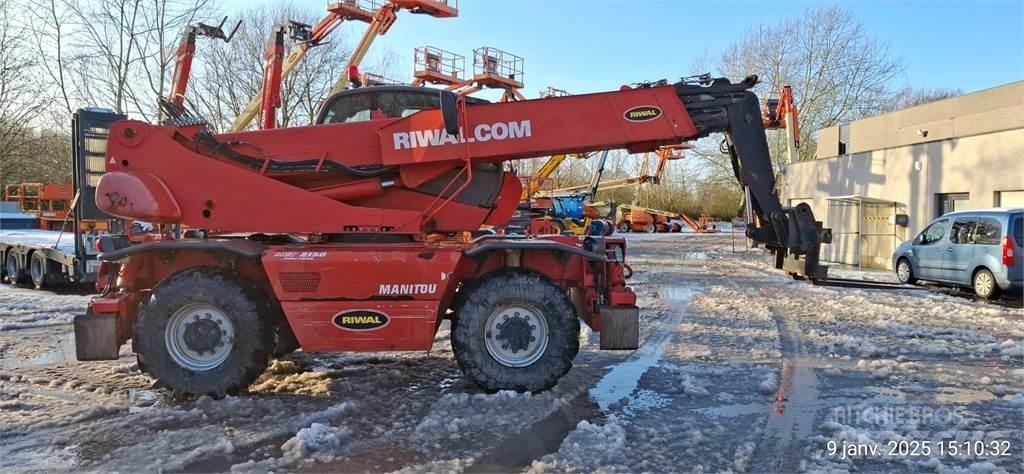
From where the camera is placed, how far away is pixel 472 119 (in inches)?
251

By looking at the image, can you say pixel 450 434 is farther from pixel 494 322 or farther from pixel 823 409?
pixel 823 409

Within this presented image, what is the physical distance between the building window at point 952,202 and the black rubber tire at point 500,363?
16.0 meters

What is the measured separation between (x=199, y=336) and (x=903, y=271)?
15.6 m

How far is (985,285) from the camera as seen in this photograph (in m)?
12.6

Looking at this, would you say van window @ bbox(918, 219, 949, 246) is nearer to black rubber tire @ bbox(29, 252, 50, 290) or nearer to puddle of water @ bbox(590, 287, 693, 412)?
puddle of water @ bbox(590, 287, 693, 412)

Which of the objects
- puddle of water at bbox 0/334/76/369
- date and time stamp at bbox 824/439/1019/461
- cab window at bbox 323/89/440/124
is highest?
cab window at bbox 323/89/440/124

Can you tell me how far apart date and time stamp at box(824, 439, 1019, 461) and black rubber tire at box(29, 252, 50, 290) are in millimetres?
16217

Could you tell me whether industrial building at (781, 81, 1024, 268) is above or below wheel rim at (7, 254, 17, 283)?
above

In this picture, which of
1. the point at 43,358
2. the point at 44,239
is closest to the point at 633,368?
the point at 43,358

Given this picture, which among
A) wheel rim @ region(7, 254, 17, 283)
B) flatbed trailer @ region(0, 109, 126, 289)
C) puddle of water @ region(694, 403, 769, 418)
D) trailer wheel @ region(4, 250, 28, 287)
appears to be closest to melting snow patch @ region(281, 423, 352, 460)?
puddle of water @ region(694, 403, 769, 418)

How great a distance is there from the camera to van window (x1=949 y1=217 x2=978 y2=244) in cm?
1327

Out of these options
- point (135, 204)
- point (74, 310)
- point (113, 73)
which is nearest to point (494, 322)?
point (135, 204)

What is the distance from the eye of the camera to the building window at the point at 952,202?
17.5 metres

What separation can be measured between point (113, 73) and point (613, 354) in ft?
101
